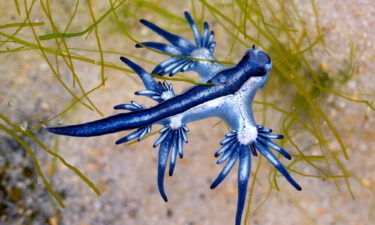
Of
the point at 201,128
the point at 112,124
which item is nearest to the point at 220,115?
the point at 112,124

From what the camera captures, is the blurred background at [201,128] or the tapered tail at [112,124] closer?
the tapered tail at [112,124]

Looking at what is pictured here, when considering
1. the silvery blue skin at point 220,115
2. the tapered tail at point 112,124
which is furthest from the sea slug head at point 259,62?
the tapered tail at point 112,124

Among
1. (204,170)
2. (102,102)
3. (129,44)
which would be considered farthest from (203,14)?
(204,170)

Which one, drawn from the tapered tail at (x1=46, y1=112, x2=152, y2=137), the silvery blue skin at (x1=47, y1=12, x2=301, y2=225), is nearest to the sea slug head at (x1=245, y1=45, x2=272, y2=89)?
the silvery blue skin at (x1=47, y1=12, x2=301, y2=225)

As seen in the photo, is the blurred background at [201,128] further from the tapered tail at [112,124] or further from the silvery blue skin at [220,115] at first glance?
the tapered tail at [112,124]

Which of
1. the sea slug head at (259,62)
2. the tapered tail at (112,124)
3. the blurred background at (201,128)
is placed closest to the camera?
the tapered tail at (112,124)

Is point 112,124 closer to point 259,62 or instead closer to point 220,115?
point 220,115

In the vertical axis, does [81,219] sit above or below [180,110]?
below

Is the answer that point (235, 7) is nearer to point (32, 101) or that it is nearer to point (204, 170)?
point (204, 170)
